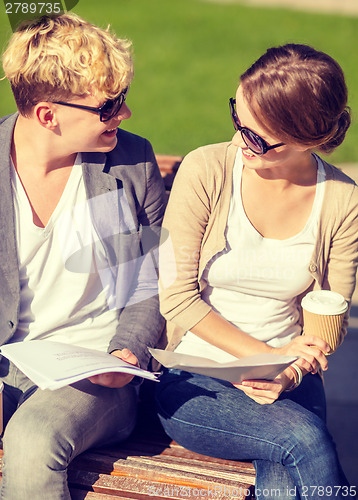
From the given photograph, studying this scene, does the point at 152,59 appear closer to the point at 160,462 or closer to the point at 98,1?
the point at 98,1

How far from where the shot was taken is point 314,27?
39.2ft

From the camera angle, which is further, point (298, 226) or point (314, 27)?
point (314, 27)

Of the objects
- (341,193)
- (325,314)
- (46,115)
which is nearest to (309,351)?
(325,314)

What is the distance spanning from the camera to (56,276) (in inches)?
111

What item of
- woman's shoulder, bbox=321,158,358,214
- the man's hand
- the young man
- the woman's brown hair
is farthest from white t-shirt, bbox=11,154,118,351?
woman's shoulder, bbox=321,158,358,214

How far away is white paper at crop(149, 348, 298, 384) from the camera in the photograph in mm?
2275

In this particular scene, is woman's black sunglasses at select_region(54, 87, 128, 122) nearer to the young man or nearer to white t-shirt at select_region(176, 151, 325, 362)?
the young man

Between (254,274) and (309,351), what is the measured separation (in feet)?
1.21

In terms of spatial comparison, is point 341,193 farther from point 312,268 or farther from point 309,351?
point 309,351

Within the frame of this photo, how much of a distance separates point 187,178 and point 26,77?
0.70 m

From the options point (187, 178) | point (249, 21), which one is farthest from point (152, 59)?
point (187, 178)

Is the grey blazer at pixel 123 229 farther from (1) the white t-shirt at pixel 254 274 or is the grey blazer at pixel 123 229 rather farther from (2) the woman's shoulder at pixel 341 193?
(2) the woman's shoulder at pixel 341 193

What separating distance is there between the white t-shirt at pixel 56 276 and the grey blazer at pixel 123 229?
0.04 m

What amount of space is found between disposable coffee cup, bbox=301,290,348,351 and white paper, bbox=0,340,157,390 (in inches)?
24.6
